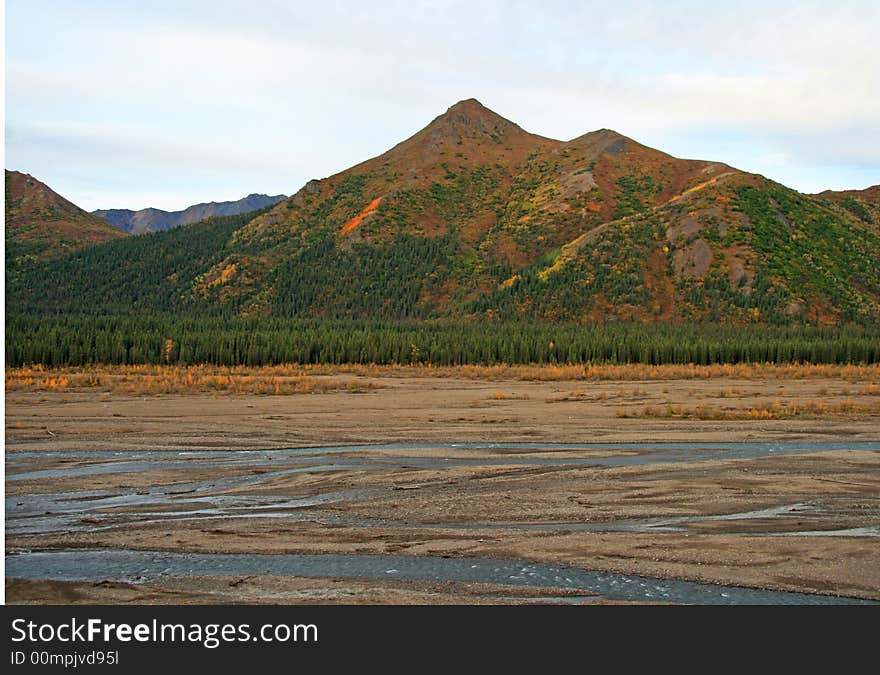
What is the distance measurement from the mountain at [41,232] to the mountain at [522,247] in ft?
51.2

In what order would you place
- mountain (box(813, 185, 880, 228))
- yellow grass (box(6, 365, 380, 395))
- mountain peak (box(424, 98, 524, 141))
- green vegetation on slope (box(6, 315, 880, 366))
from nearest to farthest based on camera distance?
yellow grass (box(6, 365, 380, 395)), green vegetation on slope (box(6, 315, 880, 366)), mountain (box(813, 185, 880, 228)), mountain peak (box(424, 98, 524, 141))

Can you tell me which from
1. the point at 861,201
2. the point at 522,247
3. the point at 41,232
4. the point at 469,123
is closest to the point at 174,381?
the point at 522,247

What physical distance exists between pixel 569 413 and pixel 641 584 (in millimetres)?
18982

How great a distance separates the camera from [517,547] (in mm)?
12844

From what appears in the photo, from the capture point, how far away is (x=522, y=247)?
404 ft

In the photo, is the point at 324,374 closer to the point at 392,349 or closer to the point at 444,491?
the point at 392,349

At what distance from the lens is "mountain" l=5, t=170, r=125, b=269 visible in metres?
167

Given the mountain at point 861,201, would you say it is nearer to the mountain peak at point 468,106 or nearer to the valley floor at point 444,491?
the mountain peak at point 468,106

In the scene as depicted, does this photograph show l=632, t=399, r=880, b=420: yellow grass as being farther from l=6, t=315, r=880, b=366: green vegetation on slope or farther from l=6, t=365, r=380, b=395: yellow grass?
l=6, t=315, r=880, b=366: green vegetation on slope

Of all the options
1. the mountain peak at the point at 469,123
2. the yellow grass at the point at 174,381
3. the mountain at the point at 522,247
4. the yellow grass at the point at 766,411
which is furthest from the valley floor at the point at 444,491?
the mountain peak at the point at 469,123

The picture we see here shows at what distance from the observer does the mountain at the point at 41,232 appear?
16662 centimetres

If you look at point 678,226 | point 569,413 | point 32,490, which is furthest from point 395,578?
point 678,226

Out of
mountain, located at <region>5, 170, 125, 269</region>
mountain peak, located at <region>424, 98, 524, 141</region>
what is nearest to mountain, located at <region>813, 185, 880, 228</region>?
mountain peak, located at <region>424, 98, 524, 141</region>

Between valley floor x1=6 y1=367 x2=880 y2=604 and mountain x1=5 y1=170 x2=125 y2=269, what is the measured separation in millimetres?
143690
